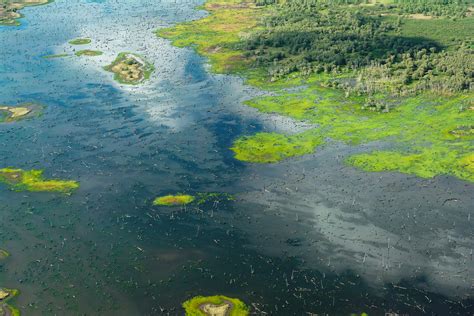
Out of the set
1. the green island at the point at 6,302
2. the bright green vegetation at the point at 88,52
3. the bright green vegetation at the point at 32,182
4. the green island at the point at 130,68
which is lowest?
the green island at the point at 6,302

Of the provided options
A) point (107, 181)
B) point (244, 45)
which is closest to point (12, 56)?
point (244, 45)

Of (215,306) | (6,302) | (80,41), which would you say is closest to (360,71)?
(80,41)

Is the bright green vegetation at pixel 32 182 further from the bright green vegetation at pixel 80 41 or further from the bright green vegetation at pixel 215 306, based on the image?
the bright green vegetation at pixel 80 41

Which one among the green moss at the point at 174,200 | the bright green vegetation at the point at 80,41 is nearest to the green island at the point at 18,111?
the green moss at the point at 174,200

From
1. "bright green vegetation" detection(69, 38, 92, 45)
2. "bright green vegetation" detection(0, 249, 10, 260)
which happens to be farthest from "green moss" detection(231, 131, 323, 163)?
"bright green vegetation" detection(69, 38, 92, 45)

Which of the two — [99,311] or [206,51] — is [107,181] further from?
[206,51]

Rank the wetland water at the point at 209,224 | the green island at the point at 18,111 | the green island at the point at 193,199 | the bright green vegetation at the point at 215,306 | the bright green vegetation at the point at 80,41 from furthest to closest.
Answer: the bright green vegetation at the point at 80,41, the green island at the point at 18,111, the green island at the point at 193,199, the wetland water at the point at 209,224, the bright green vegetation at the point at 215,306
